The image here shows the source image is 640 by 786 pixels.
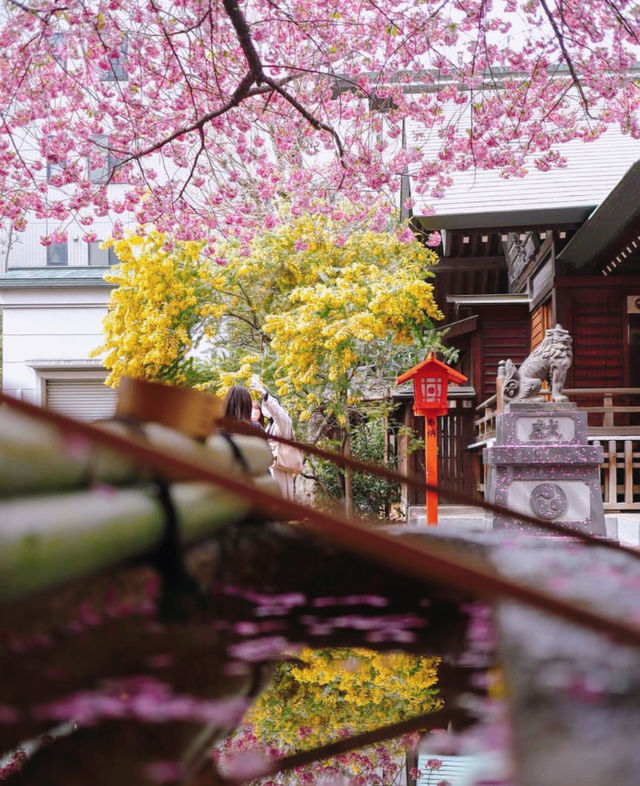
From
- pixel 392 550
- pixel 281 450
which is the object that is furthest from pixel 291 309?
pixel 392 550

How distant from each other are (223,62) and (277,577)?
22.9ft

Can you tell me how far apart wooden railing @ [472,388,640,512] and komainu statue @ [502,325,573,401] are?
30.1 inches

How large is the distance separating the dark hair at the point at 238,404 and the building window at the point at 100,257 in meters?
19.7

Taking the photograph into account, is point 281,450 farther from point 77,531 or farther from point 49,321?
point 49,321

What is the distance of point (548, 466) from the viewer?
7707mm

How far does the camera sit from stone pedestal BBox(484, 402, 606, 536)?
766 centimetres

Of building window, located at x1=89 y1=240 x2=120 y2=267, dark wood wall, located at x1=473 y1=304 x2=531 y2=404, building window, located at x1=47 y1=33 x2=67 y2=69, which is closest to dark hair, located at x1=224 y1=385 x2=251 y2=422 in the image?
building window, located at x1=47 y1=33 x2=67 y2=69

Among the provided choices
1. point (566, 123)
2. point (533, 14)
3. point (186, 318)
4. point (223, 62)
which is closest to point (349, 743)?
point (533, 14)

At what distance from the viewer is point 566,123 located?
8016mm

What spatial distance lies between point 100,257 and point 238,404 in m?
20.1

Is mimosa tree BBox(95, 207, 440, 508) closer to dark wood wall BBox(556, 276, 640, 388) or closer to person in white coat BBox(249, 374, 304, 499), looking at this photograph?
dark wood wall BBox(556, 276, 640, 388)

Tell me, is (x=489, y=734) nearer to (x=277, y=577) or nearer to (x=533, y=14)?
(x=277, y=577)

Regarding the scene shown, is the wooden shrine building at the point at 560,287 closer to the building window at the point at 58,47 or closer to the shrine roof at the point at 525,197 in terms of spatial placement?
the shrine roof at the point at 525,197

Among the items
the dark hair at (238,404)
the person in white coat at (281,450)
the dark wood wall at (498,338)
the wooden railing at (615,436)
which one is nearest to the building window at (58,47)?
the person in white coat at (281,450)
